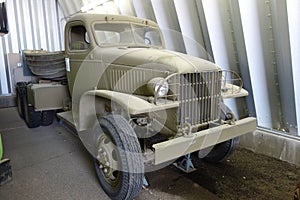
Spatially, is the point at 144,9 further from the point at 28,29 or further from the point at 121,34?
the point at 28,29

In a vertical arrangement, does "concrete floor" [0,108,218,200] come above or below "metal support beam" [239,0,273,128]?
below

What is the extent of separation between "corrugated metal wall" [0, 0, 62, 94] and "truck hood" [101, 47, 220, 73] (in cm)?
559

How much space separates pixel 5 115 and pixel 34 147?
8.59ft

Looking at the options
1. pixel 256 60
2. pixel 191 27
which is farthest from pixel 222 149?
pixel 191 27

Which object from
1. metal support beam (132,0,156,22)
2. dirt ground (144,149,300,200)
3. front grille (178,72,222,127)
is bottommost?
dirt ground (144,149,300,200)

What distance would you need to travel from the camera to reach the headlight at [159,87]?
2.13m

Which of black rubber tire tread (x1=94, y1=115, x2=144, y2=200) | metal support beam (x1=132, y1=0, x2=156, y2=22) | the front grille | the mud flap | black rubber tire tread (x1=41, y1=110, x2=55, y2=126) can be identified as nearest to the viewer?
black rubber tire tread (x1=94, y1=115, x2=144, y2=200)

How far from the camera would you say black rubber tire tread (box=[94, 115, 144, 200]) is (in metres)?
2.10

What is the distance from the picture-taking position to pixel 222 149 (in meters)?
3.05

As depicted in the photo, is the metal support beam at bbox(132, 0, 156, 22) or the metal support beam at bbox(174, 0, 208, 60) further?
the metal support beam at bbox(132, 0, 156, 22)

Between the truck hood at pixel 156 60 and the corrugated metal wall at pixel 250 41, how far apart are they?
87 centimetres

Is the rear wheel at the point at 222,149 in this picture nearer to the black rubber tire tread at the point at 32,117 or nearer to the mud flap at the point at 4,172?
the mud flap at the point at 4,172

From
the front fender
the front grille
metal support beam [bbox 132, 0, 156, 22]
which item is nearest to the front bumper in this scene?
the front grille

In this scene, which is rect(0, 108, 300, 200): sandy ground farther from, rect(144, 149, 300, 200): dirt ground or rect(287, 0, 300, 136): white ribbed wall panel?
rect(287, 0, 300, 136): white ribbed wall panel
